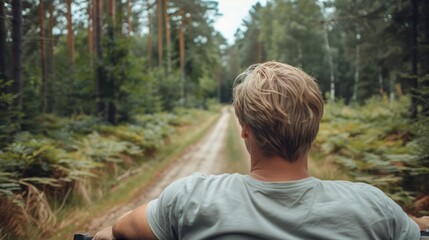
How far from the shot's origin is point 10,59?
6.43 metres

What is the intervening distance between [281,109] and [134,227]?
71cm

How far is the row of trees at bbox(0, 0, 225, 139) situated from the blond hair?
4016 mm

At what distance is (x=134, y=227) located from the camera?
150 centimetres

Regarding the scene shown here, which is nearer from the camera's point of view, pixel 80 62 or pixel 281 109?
pixel 281 109

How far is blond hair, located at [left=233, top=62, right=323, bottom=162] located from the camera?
1386 millimetres

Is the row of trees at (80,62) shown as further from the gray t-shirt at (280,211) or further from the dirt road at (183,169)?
the gray t-shirt at (280,211)

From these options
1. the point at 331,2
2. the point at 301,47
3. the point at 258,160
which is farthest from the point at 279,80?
the point at 301,47

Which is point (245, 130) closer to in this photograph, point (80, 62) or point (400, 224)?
point (400, 224)

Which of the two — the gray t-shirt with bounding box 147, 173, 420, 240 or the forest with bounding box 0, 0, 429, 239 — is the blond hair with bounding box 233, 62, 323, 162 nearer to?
the gray t-shirt with bounding box 147, 173, 420, 240

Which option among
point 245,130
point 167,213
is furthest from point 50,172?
point 245,130

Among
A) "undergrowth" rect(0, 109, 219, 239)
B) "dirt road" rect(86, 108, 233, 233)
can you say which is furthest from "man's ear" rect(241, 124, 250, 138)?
"dirt road" rect(86, 108, 233, 233)

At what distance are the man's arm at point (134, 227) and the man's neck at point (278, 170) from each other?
45 centimetres

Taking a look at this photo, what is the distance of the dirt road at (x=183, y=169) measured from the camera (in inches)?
261

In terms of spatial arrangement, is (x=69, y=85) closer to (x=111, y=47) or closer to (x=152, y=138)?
(x=111, y=47)
